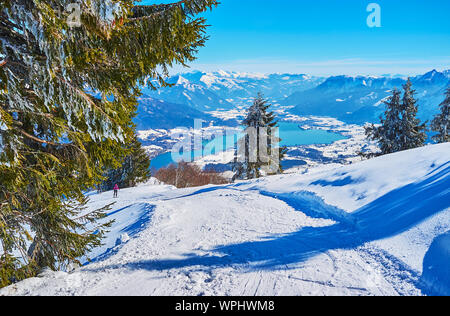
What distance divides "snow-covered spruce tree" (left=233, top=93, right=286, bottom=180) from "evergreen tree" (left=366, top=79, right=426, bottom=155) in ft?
37.4

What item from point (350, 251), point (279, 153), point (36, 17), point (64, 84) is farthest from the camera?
point (279, 153)

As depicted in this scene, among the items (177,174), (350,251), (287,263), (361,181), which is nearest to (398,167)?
(361,181)

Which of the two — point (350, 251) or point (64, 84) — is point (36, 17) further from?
point (350, 251)

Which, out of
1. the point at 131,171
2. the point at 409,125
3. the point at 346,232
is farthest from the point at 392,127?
the point at 131,171

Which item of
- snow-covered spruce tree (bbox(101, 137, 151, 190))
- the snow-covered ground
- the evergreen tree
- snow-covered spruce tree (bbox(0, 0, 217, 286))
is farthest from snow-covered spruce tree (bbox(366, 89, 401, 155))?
snow-covered spruce tree (bbox(101, 137, 151, 190))

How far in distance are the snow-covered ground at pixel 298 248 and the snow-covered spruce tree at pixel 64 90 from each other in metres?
1.27

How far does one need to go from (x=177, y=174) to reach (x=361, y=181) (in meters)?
36.2

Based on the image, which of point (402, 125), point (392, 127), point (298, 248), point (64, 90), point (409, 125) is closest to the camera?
point (64, 90)

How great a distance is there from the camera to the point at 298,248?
19.9 ft

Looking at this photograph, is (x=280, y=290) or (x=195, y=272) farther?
(x=195, y=272)

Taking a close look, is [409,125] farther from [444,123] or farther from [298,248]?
[298,248]

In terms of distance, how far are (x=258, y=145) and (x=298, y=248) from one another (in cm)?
2379

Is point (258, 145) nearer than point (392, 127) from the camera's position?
No
